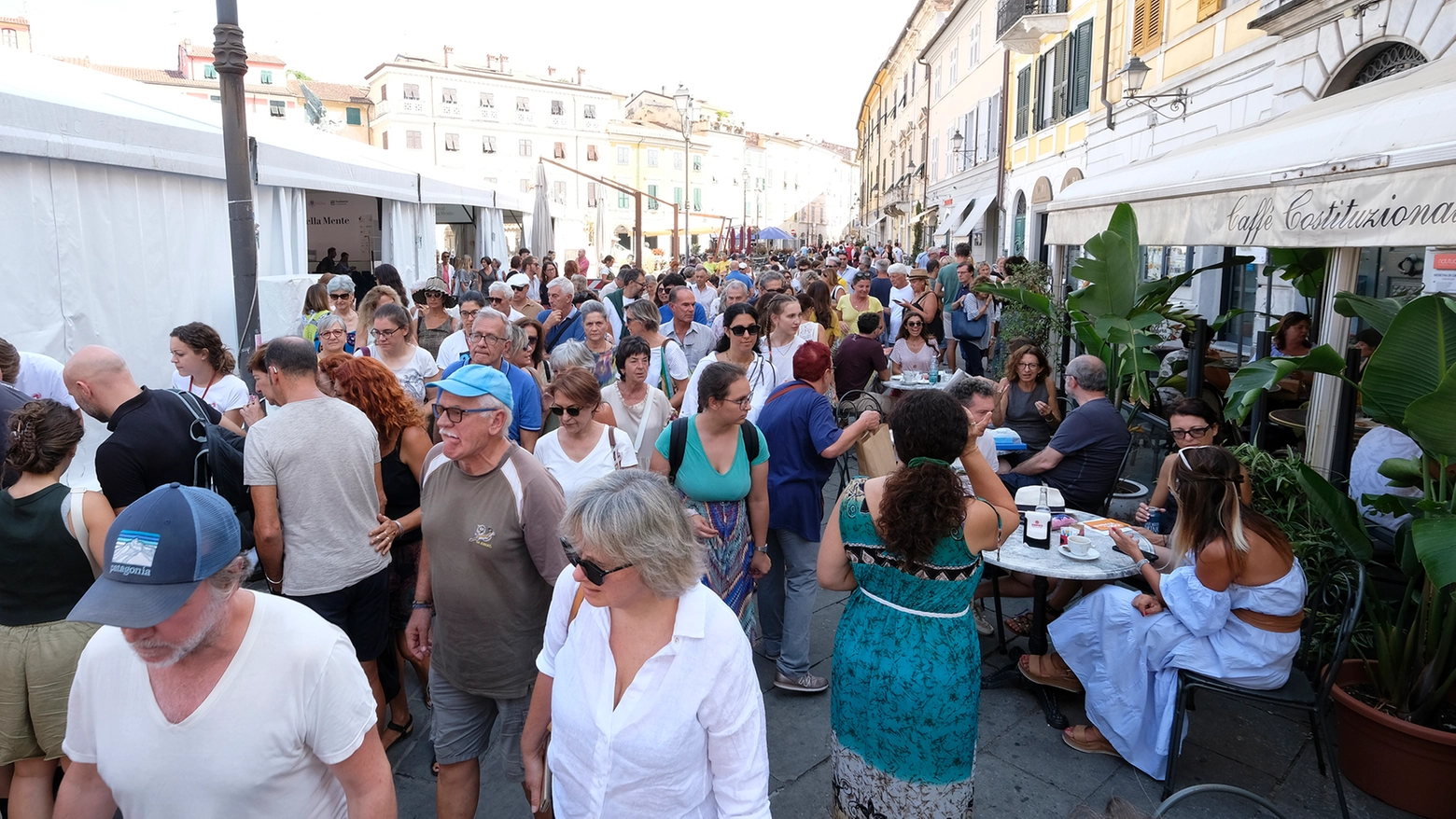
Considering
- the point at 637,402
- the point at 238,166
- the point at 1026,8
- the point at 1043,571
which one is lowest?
the point at 1043,571

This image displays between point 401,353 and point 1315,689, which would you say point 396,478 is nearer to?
point 401,353

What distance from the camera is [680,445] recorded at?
11.9 ft

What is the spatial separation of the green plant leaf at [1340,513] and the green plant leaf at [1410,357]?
1.13 feet

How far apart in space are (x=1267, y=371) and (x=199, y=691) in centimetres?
434

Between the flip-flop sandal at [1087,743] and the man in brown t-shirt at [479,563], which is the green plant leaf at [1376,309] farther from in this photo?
the man in brown t-shirt at [479,563]

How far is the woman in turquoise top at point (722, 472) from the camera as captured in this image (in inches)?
137

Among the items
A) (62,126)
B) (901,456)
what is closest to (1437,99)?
(901,456)

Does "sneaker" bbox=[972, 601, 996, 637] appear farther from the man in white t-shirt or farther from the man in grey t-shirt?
the man in white t-shirt

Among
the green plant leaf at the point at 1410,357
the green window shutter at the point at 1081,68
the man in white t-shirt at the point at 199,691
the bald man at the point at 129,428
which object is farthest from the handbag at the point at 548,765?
the green window shutter at the point at 1081,68

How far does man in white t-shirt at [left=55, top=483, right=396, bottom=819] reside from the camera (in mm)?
1600

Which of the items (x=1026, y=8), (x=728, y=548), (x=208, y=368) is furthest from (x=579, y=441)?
(x=1026, y=8)

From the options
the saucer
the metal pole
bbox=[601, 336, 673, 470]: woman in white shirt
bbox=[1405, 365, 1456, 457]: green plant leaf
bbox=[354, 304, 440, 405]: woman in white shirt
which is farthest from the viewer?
the metal pole

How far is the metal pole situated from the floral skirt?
376 centimetres

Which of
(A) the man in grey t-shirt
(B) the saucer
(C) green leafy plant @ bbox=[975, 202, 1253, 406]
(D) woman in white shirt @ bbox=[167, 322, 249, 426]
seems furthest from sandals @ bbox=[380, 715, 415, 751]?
(C) green leafy plant @ bbox=[975, 202, 1253, 406]
